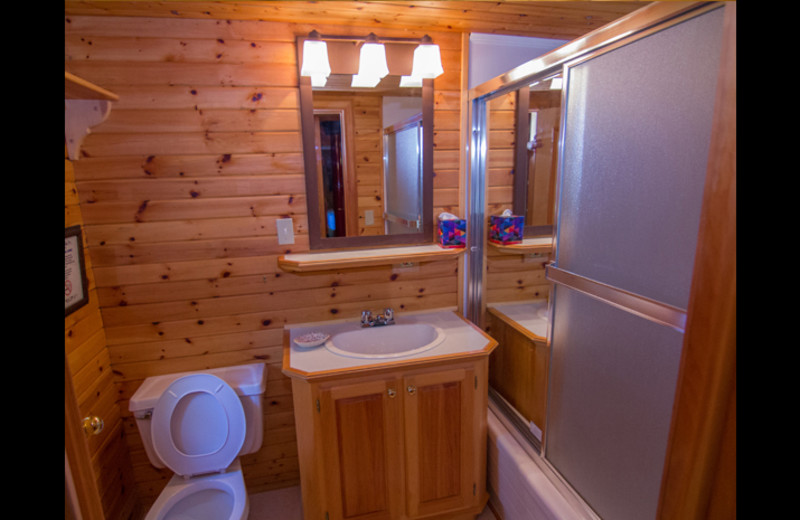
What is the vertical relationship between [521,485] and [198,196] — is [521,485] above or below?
below

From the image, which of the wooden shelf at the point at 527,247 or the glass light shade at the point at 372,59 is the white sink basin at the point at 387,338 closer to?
the wooden shelf at the point at 527,247

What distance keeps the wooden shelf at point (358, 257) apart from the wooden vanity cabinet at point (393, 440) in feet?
1.59

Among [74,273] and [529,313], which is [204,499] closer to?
[74,273]

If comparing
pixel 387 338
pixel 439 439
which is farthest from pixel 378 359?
pixel 439 439

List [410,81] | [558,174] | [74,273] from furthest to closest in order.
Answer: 1. [410,81]
2. [74,273]
3. [558,174]

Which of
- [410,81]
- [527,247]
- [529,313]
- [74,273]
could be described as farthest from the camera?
[529,313]

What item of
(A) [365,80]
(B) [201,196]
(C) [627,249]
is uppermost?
(A) [365,80]

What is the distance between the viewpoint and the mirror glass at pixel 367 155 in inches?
70.3

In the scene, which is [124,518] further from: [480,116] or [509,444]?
[480,116]

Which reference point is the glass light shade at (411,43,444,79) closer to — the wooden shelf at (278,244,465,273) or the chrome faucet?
the wooden shelf at (278,244,465,273)

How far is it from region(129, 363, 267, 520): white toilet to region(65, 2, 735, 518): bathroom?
0.85 ft

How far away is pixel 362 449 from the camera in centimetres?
163

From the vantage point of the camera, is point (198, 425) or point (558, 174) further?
point (198, 425)

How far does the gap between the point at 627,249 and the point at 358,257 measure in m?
1.10
